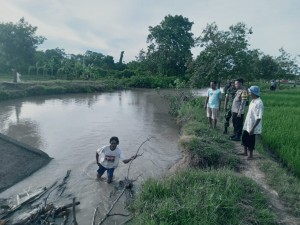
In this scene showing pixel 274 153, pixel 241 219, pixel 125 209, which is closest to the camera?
pixel 241 219

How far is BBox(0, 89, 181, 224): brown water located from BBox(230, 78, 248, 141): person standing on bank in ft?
6.16

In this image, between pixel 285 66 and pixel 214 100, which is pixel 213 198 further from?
pixel 285 66

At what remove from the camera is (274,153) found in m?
7.75

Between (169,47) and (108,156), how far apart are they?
42.4 metres

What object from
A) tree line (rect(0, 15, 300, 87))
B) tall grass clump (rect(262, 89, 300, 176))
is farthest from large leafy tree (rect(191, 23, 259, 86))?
tall grass clump (rect(262, 89, 300, 176))

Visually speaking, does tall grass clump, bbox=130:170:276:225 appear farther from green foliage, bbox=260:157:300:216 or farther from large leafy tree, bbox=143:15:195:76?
large leafy tree, bbox=143:15:195:76

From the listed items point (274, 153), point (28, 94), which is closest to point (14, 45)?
point (28, 94)

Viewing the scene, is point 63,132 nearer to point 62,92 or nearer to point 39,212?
point 39,212

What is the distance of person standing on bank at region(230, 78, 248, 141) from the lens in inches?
314

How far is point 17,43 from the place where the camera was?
977 inches

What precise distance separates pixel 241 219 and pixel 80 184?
3719 millimetres

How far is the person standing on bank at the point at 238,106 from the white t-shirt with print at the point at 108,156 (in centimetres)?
344

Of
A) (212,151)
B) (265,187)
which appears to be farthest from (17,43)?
(265,187)

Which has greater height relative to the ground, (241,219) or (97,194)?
(241,219)
